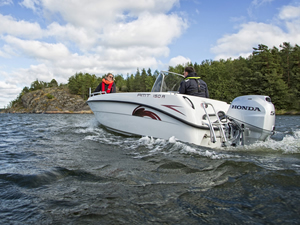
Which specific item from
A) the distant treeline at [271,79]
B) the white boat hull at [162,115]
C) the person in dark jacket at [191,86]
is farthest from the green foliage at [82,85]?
the person in dark jacket at [191,86]

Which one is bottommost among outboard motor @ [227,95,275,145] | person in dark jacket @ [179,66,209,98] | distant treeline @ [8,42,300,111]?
outboard motor @ [227,95,275,145]

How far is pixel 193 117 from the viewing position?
4246 mm

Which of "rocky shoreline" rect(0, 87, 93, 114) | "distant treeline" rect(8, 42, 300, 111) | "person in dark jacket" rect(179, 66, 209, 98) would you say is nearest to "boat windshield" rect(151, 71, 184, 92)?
"person in dark jacket" rect(179, 66, 209, 98)

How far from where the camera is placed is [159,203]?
186 centimetres

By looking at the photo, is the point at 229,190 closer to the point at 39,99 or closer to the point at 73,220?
the point at 73,220

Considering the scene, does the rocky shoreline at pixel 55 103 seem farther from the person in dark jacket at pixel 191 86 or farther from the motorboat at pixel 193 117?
the person in dark jacket at pixel 191 86

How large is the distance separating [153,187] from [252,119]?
2.53m

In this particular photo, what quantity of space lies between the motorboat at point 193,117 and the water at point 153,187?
1.27 ft

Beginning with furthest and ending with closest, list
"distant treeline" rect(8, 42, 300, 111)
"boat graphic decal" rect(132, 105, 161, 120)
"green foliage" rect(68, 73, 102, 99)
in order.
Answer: "green foliage" rect(68, 73, 102, 99) → "distant treeline" rect(8, 42, 300, 111) → "boat graphic decal" rect(132, 105, 161, 120)

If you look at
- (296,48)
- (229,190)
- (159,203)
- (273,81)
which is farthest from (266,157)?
(296,48)

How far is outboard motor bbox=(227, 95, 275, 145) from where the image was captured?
3.84 m

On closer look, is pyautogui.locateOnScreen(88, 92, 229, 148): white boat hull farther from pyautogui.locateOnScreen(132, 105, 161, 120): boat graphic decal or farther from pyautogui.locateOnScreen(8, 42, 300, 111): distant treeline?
pyautogui.locateOnScreen(8, 42, 300, 111): distant treeline

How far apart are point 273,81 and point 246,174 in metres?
40.9

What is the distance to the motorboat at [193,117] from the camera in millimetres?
3902
